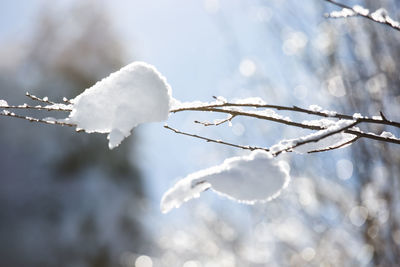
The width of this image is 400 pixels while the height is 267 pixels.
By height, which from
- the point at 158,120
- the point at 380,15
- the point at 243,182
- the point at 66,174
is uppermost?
the point at 66,174

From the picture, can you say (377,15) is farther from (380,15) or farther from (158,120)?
(158,120)

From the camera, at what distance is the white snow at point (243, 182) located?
2.43 ft

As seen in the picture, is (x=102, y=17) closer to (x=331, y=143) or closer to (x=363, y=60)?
(x=363, y=60)

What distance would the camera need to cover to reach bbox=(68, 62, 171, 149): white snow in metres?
0.76

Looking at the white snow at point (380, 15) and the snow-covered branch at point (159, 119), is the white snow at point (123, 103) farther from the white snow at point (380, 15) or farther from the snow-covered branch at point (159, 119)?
the white snow at point (380, 15)

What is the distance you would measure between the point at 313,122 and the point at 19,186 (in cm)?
964

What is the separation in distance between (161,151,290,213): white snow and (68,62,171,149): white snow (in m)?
0.15

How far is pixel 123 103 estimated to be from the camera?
2.56ft

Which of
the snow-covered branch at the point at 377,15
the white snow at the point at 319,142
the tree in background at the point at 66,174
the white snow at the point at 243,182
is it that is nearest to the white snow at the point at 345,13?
the snow-covered branch at the point at 377,15

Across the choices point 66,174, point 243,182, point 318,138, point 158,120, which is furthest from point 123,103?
point 66,174

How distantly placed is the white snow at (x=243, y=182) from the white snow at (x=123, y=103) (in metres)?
0.15

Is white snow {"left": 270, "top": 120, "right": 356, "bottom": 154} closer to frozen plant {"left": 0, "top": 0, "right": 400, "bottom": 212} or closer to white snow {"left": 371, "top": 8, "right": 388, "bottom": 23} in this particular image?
frozen plant {"left": 0, "top": 0, "right": 400, "bottom": 212}

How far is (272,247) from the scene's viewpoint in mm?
4594

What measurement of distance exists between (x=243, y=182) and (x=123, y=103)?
0.30 m
